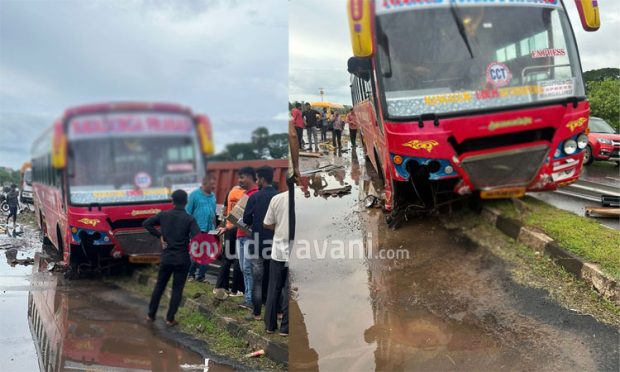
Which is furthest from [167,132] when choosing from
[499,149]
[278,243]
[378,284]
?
[378,284]

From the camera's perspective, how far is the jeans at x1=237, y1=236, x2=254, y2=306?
1.81 meters

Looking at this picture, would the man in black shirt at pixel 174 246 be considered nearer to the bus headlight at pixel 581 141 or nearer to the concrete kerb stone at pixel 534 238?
the bus headlight at pixel 581 141

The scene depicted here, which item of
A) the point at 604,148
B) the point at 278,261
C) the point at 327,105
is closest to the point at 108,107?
the point at 278,261

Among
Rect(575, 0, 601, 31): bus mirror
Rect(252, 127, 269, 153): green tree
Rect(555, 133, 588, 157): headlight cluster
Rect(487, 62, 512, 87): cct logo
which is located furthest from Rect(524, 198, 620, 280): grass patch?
Rect(252, 127, 269, 153): green tree

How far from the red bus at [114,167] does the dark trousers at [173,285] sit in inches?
4.3

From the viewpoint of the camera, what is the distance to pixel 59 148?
125cm

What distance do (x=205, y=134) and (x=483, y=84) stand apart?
6.33 feet

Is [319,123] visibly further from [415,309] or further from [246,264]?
[415,309]

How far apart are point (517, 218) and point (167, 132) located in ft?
11.9

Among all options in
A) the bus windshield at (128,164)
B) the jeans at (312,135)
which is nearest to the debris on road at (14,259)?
the bus windshield at (128,164)

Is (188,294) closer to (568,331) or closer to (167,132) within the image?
(167,132)

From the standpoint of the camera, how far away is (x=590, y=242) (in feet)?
11.4

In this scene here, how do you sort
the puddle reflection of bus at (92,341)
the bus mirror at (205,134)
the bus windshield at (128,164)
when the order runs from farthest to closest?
the puddle reflection of bus at (92,341)
the bus mirror at (205,134)
the bus windshield at (128,164)

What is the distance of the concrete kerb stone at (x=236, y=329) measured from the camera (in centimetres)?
153
